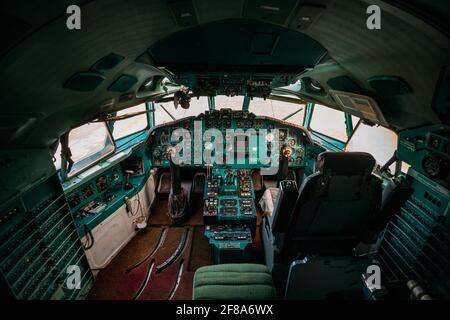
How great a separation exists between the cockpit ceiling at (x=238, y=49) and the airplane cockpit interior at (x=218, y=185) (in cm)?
2

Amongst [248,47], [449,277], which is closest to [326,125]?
[449,277]

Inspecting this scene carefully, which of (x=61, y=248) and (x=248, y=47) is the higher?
(x=248, y=47)

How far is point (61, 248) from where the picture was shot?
2.45 metres

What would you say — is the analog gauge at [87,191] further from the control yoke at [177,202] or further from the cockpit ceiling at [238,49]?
the cockpit ceiling at [238,49]

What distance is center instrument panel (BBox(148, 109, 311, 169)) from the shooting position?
4.71m

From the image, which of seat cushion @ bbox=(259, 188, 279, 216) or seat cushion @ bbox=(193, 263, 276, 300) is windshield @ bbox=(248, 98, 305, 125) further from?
seat cushion @ bbox=(193, 263, 276, 300)

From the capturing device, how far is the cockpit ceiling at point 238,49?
53.2 inches

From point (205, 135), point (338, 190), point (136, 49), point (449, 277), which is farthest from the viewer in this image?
point (205, 135)

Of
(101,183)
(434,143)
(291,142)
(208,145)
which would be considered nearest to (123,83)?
(101,183)

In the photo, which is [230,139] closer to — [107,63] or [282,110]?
[282,110]

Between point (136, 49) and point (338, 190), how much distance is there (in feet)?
6.82

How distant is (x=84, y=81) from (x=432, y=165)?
9.88 ft
